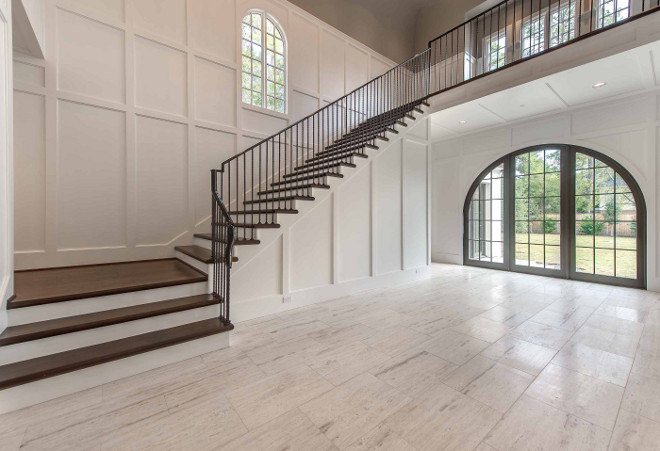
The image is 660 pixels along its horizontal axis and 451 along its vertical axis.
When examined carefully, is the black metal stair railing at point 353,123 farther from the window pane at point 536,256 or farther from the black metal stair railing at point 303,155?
the window pane at point 536,256

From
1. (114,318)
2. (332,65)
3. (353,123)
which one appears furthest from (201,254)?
(332,65)

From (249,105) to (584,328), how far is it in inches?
224

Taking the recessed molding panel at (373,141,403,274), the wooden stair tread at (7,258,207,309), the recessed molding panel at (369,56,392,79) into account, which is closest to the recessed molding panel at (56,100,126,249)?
the wooden stair tread at (7,258,207,309)

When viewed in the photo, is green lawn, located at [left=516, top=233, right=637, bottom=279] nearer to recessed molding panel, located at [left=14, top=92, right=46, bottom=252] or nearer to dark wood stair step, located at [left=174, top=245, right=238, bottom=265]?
dark wood stair step, located at [left=174, top=245, right=238, bottom=265]

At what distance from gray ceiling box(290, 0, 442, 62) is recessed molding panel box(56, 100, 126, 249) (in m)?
4.45

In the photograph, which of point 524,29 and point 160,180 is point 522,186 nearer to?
point 524,29

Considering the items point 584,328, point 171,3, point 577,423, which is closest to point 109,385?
point 577,423

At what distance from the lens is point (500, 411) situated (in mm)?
1715

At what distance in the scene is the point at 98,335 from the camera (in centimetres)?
219

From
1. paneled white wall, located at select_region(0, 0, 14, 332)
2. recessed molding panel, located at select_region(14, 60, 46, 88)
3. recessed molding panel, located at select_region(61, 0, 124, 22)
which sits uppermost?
recessed molding panel, located at select_region(61, 0, 124, 22)

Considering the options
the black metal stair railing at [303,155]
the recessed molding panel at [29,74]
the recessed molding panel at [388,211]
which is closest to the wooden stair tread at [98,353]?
the black metal stair railing at [303,155]

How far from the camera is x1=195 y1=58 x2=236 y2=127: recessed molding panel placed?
453cm

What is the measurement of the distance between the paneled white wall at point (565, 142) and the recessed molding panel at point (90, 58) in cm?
682

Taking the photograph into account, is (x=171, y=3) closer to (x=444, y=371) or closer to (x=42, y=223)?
(x=42, y=223)
